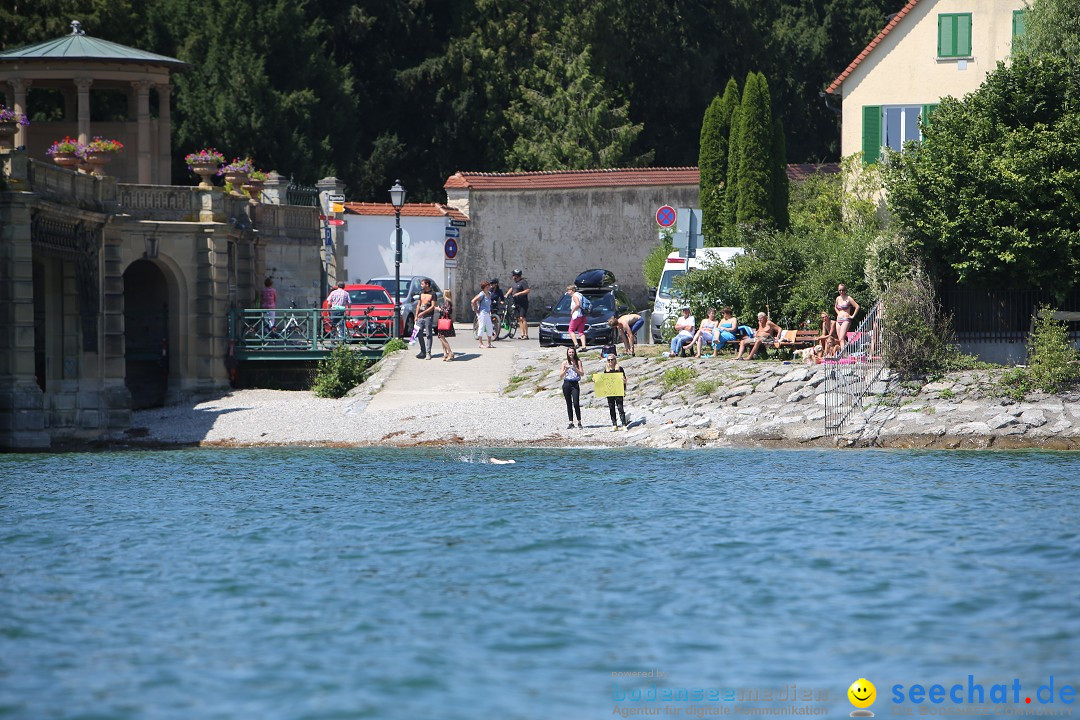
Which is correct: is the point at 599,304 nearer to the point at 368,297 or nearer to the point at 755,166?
the point at 368,297

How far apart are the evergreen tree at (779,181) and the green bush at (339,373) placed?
12400 mm

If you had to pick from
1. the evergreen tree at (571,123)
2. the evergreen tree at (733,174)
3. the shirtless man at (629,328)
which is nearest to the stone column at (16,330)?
the shirtless man at (629,328)

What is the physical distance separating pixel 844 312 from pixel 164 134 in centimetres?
1941

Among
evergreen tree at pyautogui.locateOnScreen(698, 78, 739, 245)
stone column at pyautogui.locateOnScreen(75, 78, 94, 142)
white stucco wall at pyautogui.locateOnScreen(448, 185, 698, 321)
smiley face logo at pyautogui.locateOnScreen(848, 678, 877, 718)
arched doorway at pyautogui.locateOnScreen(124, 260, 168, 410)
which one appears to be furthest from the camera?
white stucco wall at pyautogui.locateOnScreen(448, 185, 698, 321)

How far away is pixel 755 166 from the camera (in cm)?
4091

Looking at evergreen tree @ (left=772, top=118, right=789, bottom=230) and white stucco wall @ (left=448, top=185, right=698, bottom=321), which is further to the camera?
white stucco wall @ (left=448, top=185, right=698, bottom=321)

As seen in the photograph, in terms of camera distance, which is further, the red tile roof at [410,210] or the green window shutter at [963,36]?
the red tile roof at [410,210]

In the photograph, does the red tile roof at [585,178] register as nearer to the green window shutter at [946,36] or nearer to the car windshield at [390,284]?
the car windshield at [390,284]

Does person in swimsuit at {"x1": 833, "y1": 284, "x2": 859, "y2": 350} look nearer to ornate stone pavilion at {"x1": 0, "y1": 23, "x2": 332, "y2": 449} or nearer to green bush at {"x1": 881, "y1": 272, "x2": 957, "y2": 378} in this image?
green bush at {"x1": 881, "y1": 272, "x2": 957, "y2": 378}

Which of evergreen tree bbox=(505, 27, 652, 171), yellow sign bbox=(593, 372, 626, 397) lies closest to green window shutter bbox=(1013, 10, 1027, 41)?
yellow sign bbox=(593, 372, 626, 397)

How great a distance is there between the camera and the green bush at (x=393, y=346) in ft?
119

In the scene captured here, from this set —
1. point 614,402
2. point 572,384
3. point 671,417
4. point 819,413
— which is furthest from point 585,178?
point 819,413

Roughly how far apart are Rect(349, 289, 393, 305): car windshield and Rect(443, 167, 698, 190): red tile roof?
29.6 feet

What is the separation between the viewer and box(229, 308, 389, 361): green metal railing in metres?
36.3
